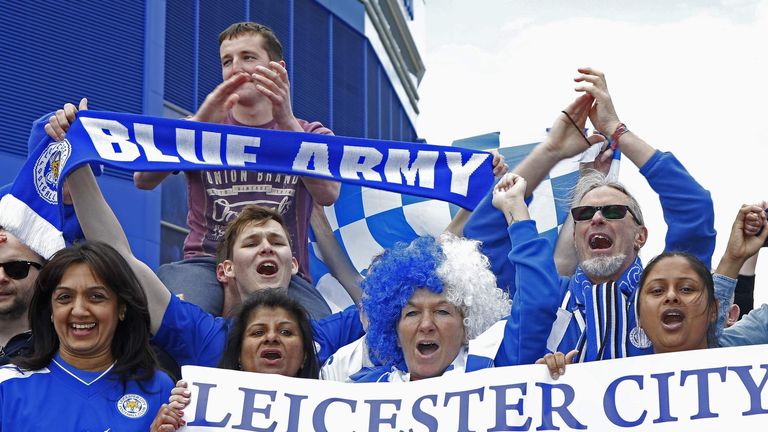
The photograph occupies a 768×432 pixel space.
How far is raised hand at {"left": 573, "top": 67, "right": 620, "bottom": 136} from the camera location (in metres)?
4.88

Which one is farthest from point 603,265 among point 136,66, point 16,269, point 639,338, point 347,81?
point 347,81

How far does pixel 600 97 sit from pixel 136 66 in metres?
10.0

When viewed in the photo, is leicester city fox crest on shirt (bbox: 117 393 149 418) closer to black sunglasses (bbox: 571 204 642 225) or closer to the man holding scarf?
the man holding scarf

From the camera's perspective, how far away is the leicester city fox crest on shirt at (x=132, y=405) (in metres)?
3.71

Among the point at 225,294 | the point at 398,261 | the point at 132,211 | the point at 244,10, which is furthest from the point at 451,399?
the point at 244,10

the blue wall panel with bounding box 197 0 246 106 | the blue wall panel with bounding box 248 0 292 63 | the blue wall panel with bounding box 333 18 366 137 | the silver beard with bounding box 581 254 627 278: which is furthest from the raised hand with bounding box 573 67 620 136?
the blue wall panel with bounding box 333 18 366 137

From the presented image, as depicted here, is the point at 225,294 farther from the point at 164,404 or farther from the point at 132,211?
the point at 132,211

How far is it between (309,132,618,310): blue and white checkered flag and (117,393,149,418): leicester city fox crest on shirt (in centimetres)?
278

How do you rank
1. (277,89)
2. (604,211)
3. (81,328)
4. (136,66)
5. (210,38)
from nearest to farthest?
(81,328)
(604,211)
(277,89)
(136,66)
(210,38)

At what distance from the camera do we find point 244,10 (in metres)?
17.0

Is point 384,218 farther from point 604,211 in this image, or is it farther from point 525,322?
point 525,322

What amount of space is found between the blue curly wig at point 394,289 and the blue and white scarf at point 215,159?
749 millimetres

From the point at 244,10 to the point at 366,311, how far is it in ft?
42.3

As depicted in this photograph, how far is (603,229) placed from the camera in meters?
4.75
